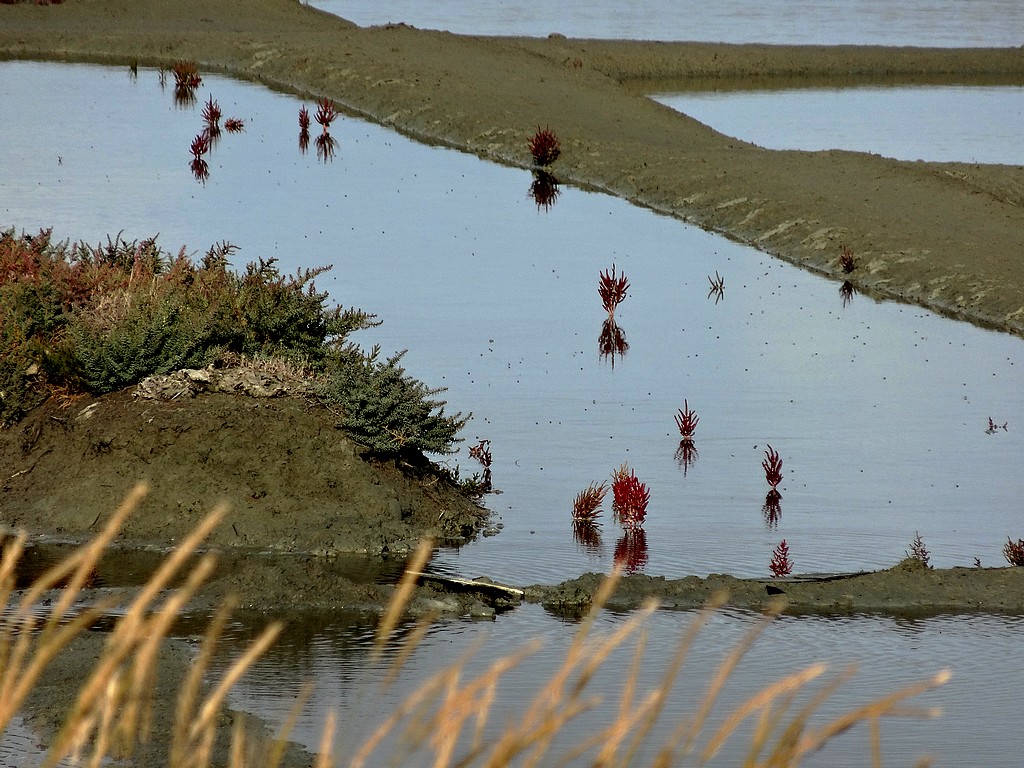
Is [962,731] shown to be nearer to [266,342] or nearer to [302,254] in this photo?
[266,342]

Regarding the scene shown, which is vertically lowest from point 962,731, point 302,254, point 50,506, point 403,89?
point 962,731

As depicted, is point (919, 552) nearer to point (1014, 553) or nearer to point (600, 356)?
point (1014, 553)

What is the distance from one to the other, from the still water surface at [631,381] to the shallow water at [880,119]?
26.0 ft

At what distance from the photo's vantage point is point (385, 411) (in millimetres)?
11109

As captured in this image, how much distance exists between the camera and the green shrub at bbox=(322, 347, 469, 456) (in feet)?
36.1

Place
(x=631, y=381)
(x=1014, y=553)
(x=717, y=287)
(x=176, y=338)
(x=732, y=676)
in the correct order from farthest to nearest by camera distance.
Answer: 1. (x=717, y=287)
2. (x=631, y=381)
3. (x=176, y=338)
4. (x=1014, y=553)
5. (x=732, y=676)

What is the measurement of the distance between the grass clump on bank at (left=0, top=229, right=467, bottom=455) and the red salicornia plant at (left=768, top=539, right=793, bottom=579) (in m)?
2.37

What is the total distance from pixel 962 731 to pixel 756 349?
30.1 ft

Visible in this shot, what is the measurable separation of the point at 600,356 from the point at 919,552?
5.84m

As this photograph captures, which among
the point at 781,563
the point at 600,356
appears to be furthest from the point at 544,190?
the point at 781,563

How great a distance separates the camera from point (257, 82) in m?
37.7

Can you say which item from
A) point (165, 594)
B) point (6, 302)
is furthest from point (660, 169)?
point (165, 594)

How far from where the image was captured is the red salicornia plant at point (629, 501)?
1101cm

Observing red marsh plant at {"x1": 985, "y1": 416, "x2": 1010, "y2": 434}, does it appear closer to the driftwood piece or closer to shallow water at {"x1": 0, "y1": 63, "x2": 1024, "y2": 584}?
shallow water at {"x1": 0, "y1": 63, "x2": 1024, "y2": 584}
